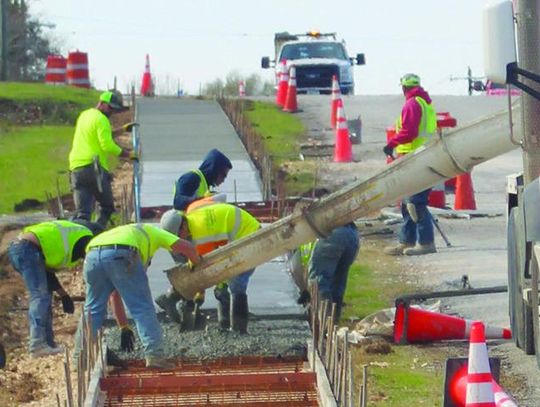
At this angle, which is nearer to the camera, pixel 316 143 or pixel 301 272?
pixel 301 272

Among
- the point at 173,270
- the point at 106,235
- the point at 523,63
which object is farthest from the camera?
the point at 173,270

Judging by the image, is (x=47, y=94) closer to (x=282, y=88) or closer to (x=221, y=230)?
(x=282, y=88)

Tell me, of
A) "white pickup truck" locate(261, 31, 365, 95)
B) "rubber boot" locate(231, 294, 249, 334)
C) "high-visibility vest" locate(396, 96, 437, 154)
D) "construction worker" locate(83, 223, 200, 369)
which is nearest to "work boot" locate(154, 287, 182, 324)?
"rubber boot" locate(231, 294, 249, 334)

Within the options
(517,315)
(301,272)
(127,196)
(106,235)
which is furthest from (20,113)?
(517,315)

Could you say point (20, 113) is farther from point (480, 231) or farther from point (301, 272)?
point (301, 272)

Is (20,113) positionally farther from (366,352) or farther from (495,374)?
(495,374)

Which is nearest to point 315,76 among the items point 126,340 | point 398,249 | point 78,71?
point 78,71

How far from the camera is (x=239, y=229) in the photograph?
12.6 metres

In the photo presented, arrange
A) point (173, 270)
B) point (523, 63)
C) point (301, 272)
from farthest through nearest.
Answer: point (301, 272) → point (173, 270) → point (523, 63)

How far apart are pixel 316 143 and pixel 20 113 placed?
20.6 ft

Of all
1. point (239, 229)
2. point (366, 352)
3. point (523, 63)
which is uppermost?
point (523, 63)

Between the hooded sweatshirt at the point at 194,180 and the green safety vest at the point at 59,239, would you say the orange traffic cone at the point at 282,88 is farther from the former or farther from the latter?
the green safety vest at the point at 59,239

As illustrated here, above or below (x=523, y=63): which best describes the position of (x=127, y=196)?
below

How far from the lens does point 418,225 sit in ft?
53.9
